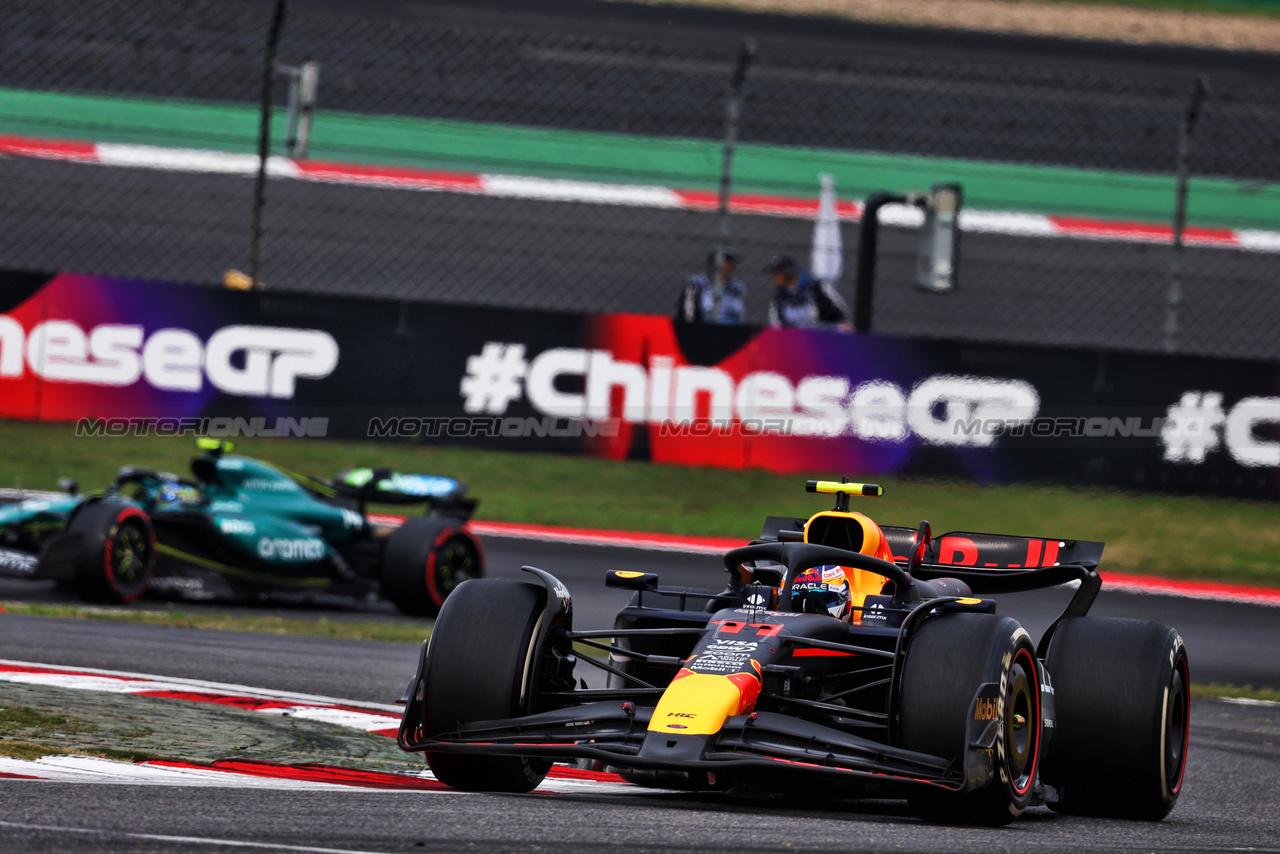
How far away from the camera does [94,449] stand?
45.5ft

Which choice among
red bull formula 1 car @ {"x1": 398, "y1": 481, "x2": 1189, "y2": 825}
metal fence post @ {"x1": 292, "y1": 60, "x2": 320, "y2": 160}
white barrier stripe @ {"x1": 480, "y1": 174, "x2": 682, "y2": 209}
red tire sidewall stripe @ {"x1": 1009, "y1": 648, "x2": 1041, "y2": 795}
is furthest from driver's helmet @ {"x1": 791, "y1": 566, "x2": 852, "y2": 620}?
white barrier stripe @ {"x1": 480, "y1": 174, "x2": 682, "y2": 209}

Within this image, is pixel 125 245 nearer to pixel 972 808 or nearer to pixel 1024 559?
pixel 1024 559

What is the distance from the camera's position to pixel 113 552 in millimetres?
10141

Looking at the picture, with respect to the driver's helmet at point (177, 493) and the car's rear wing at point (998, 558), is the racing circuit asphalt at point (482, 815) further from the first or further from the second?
the driver's helmet at point (177, 493)

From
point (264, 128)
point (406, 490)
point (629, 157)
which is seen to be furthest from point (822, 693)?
point (629, 157)

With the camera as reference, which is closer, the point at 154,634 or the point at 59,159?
the point at 154,634

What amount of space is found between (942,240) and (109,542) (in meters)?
6.92

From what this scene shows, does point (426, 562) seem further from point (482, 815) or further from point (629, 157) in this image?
point (629, 157)

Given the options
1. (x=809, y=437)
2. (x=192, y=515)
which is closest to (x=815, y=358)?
(x=809, y=437)

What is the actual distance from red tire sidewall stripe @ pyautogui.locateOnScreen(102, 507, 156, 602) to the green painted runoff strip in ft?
34.5

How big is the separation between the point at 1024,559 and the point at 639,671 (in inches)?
68.0

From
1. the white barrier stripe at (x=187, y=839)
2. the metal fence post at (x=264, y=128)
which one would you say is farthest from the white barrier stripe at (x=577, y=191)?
the white barrier stripe at (x=187, y=839)

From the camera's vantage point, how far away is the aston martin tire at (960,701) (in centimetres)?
502

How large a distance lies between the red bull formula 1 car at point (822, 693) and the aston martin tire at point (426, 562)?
4.95 m
